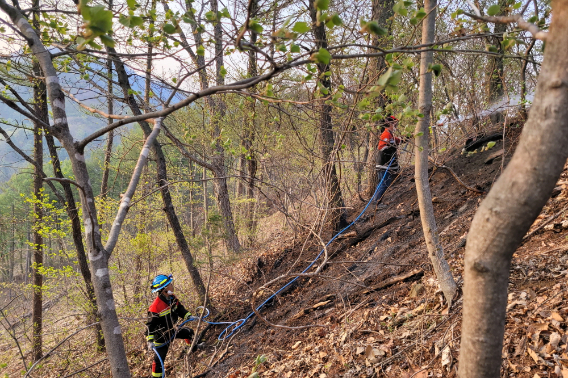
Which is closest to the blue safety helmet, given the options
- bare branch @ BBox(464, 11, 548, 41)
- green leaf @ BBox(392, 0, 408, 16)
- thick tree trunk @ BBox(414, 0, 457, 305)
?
thick tree trunk @ BBox(414, 0, 457, 305)

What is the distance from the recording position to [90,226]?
2.01m

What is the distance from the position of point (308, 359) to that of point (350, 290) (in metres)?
1.45

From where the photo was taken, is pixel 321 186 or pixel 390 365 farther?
pixel 321 186

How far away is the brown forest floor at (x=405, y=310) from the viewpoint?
2344 mm

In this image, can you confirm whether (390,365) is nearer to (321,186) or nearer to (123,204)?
(123,204)

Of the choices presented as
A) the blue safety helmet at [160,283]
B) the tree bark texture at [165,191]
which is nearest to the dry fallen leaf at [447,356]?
the blue safety helmet at [160,283]

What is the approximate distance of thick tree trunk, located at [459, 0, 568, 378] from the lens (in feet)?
2.69

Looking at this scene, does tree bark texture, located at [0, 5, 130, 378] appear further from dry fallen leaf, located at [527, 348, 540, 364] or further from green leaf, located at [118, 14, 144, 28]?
dry fallen leaf, located at [527, 348, 540, 364]

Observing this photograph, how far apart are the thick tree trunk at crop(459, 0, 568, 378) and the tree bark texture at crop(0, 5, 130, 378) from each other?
6.56 feet

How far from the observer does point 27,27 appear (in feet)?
6.51

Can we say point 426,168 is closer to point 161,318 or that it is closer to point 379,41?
point 379,41

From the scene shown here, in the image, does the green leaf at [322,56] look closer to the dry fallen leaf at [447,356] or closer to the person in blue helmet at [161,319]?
the dry fallen leaf at [447,356]

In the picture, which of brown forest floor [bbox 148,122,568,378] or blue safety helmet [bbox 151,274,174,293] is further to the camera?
blue safety helmet [bbox 151,274,174,293]

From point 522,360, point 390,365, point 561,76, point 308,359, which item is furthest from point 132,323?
point 561,76
